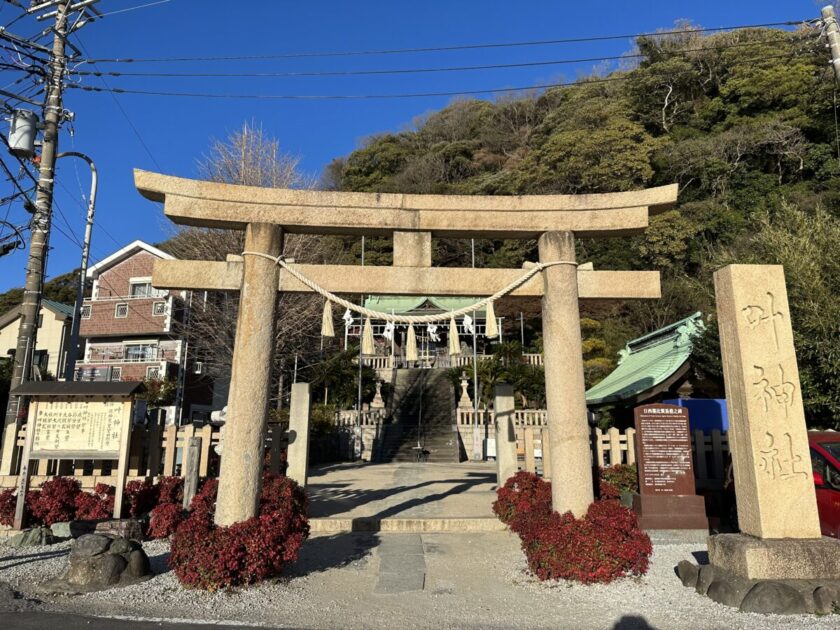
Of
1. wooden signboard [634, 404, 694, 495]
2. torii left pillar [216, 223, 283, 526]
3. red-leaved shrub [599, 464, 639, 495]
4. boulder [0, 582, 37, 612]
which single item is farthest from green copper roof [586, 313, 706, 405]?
boulder [0, 582, 37, 612]

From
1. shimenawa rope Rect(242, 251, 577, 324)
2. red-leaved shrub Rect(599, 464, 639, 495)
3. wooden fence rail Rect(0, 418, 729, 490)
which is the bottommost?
red-leaved shrub Rect(599, 464, 639, 495)

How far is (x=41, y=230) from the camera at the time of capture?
11820 mm

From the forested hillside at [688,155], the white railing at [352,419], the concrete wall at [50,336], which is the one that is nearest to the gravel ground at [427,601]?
the white railing at [352,419]

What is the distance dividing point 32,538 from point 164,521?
6.10 ft

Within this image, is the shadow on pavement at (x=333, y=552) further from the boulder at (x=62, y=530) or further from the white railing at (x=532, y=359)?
the white railing at (x=532, y=359)

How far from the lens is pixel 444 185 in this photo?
47906mm

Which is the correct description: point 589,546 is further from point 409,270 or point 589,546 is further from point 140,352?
point 140,352

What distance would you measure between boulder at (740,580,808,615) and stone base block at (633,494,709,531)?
392cm

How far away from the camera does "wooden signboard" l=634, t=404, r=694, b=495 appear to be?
30.7ft

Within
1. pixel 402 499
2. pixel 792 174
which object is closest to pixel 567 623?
pixel 402 499

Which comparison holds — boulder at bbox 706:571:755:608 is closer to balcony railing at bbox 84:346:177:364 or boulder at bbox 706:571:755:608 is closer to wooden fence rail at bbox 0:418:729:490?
wooden fence rail at bbox 0:418:729:490

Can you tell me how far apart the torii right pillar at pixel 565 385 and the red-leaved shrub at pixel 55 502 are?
797 cm

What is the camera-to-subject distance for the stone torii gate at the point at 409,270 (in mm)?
7027

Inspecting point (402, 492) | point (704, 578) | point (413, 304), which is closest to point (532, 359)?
point (413, 304)
